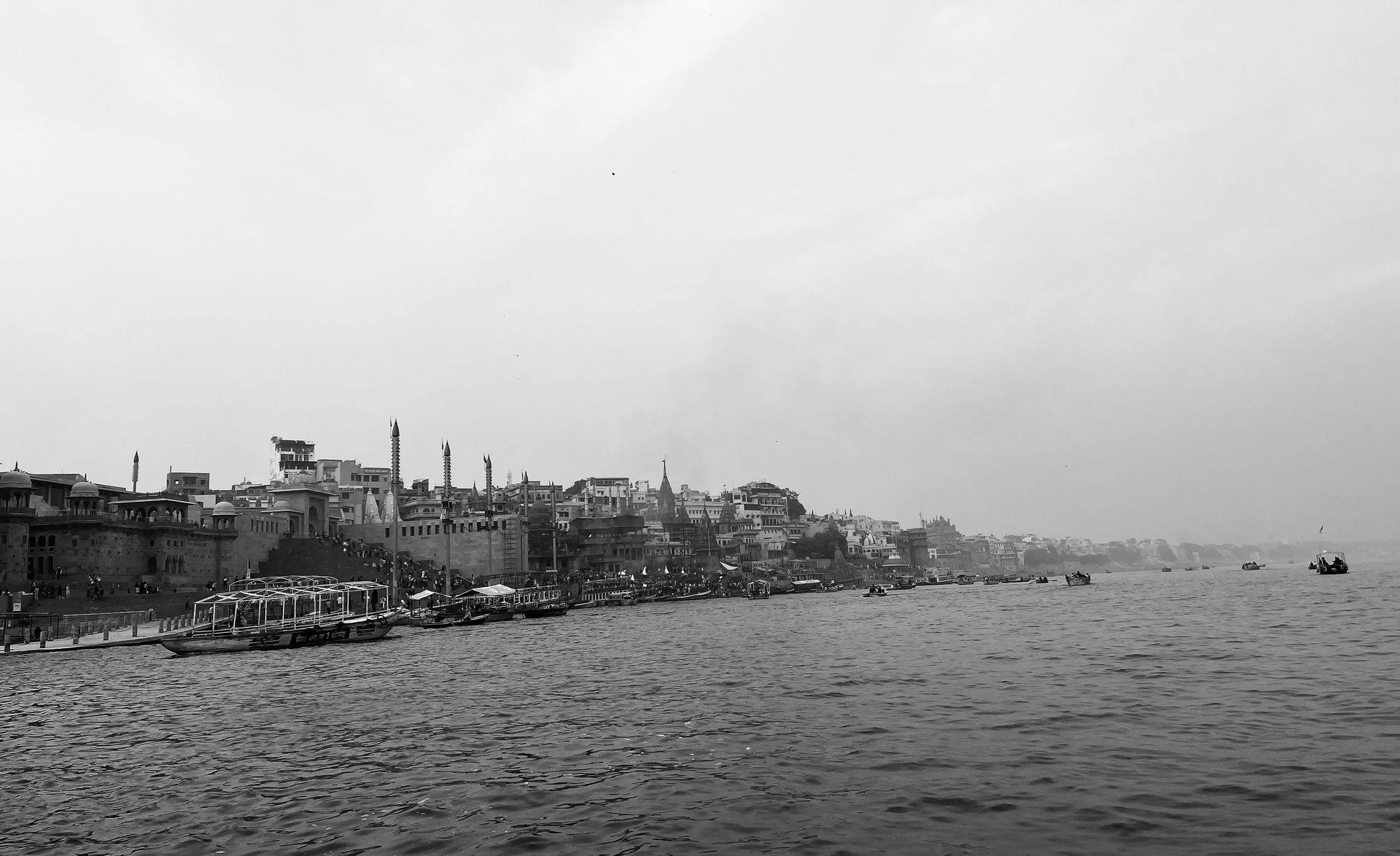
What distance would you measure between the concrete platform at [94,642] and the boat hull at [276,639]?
1.58m

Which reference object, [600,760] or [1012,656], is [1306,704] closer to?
[1012,656]

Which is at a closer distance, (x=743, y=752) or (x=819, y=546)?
(x=743, y=752)

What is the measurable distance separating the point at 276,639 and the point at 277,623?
131 inches

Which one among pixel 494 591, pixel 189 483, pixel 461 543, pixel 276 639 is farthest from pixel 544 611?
pixel 189 483

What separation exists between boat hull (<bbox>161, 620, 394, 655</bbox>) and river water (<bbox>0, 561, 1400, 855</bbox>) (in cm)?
681

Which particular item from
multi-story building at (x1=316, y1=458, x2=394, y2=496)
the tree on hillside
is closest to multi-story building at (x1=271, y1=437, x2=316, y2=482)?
multi-story building at (x1=316, y1=458, x2=394, y2=496)

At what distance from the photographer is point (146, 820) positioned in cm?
1396

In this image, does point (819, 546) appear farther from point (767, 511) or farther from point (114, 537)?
point (114, 537)

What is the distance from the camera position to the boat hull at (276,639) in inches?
1697

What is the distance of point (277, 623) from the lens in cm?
4856

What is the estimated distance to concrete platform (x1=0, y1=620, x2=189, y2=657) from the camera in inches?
1682

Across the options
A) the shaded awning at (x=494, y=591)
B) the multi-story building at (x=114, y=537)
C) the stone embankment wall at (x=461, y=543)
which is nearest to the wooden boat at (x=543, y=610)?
the shaded awning at (x=494, y=591)

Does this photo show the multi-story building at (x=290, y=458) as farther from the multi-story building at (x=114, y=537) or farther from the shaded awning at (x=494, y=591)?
the shaded awning at (x=494, y=591)

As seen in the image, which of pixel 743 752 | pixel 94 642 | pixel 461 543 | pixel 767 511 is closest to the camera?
pixel 743 752
